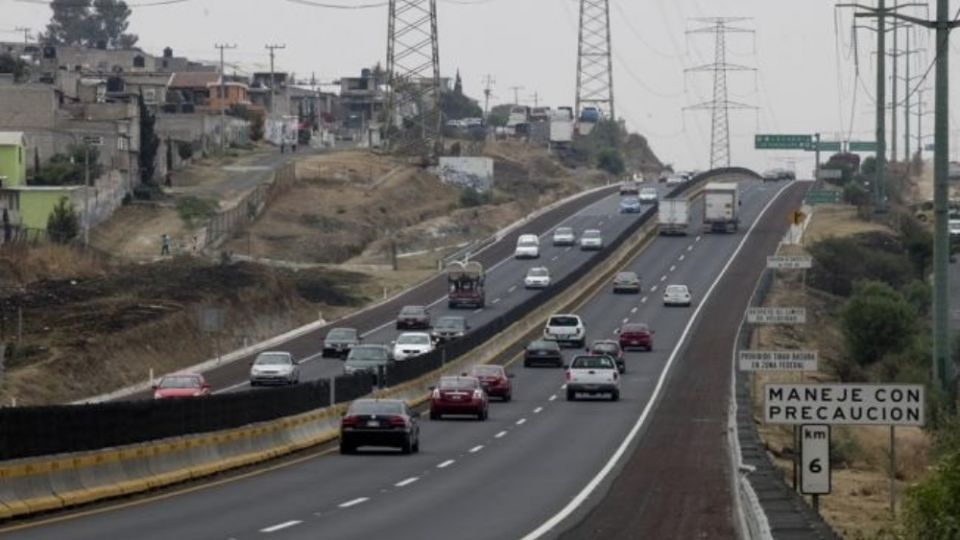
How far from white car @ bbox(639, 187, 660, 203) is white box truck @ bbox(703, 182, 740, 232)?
23.0 m

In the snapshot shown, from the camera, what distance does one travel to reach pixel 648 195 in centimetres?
15700

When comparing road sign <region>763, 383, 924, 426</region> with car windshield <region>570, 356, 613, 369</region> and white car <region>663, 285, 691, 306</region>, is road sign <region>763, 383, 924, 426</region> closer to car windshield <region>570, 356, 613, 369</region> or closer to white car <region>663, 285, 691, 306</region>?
car windshield <region>570, 356, 613, 369</region>

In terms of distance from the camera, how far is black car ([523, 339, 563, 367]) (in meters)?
76.3

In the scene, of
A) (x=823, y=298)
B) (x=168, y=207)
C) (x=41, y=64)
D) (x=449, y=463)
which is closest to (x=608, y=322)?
(x=823, y=298)

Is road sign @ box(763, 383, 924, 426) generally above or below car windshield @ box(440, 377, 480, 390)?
above

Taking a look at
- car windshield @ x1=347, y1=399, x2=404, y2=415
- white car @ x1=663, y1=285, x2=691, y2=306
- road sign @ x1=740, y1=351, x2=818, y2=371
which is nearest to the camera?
road sign @ x1=740, y1=351, x2=818, y2=371

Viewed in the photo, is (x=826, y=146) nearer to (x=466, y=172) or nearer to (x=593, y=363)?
(x=466, y=172)

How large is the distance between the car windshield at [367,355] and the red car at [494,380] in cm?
590

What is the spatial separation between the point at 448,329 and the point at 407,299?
22341mm

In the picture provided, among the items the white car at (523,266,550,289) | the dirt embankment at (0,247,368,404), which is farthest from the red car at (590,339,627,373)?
the white car at (523,266,550,289)

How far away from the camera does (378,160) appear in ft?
518

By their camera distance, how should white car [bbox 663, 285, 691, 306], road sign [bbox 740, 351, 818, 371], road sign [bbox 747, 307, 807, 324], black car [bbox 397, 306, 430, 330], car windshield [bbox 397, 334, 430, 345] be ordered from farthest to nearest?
white car [bbox 663, 285, 691, 306], black car [bbox 397, 306, 430, 330], car windshield [bbox 397, 334, 430, 345], road sign [bbox 747, 307, 807, 324], road sign [bbox 740, 351, 818, 371]

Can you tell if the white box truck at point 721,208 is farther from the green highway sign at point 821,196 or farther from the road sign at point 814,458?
the road sign at point 814,458

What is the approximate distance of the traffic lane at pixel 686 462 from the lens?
27297 millimetres
